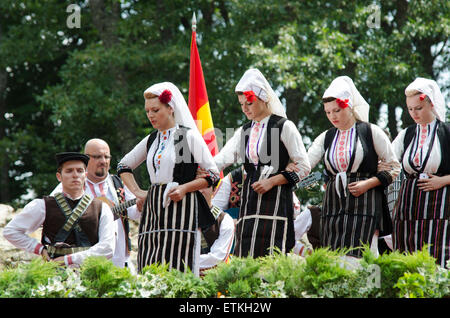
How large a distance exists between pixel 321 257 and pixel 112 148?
11.3 metres

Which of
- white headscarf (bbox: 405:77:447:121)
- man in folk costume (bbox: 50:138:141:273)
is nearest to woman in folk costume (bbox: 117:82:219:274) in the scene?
man in folk costume (bbox: 50:138:141:273)

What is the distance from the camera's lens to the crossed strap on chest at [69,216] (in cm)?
571

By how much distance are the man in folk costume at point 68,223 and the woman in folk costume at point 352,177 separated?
1.66m

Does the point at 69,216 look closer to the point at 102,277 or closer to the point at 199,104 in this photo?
the point at 102,277

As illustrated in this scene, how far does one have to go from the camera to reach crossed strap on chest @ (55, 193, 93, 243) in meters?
5.71

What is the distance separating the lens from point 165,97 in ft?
19.0

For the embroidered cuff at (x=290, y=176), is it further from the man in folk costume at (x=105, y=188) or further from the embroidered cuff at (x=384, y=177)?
the man in folk costume at (x=105, y=188)

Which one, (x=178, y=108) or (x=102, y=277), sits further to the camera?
(x=178, y=108)

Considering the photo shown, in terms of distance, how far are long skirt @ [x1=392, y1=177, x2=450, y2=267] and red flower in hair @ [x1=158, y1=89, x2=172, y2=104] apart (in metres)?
1.94

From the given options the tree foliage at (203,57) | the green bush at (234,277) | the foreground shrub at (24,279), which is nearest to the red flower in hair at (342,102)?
the green bush at (234,277)

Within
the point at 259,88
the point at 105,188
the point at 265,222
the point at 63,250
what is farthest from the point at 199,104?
the point at 63,250

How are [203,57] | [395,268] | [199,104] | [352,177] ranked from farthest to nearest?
[203,57] → [199,104] → [352,177] → [395,268]

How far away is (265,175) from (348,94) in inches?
35.4

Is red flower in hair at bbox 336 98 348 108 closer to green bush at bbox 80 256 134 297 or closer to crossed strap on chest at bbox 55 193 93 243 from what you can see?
crossed strap on chest at bbox 55 193 93 243
